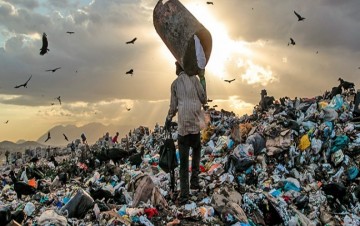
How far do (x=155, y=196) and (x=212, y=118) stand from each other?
5644 millimetres

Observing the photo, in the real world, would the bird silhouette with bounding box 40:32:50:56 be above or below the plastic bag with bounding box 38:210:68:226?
above

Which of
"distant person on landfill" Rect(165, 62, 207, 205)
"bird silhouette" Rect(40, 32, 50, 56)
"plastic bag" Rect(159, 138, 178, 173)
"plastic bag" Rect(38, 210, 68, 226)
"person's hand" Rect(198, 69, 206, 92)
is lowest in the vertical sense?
"plastic bag" Rect(38, 210, 68, 226)

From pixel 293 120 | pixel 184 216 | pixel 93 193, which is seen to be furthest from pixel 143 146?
pixel 184 216

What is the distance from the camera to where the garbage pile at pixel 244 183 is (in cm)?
448

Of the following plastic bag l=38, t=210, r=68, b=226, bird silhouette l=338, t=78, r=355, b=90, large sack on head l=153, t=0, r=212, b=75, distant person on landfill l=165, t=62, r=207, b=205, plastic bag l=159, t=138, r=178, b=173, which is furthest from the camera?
bird silhouette l=338, t=78, r=355, b=90

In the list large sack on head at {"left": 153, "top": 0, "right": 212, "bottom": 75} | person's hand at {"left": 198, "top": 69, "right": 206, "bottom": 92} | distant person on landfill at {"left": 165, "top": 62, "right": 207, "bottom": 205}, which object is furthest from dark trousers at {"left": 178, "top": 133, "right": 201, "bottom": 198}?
large sack on head at {"left": 153, "top": 0, "right": 212, "bottom": 75}

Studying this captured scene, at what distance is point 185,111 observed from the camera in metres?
4.70

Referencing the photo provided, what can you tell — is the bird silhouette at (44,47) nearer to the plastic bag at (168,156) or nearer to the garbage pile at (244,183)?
the garbage pile at (244,183)

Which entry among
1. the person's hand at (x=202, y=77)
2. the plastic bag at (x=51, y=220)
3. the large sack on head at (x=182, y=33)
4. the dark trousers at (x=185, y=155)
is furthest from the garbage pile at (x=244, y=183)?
the large sack on head at (x=182, y=33)

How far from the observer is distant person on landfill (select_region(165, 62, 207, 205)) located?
4.70m

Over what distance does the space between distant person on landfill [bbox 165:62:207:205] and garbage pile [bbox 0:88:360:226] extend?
1.26 ft

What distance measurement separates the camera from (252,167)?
6031 mm

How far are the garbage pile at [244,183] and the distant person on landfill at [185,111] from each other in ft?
1.26

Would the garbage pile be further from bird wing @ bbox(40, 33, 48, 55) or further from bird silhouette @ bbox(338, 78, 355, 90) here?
bird wing @ bbox(40, 33, 48, 55)
